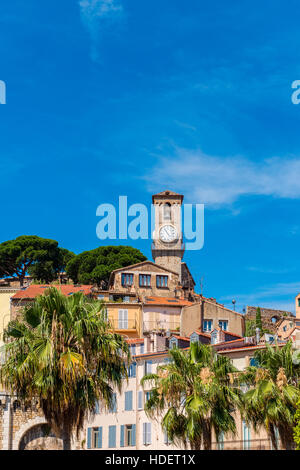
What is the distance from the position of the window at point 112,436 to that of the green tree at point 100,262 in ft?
165

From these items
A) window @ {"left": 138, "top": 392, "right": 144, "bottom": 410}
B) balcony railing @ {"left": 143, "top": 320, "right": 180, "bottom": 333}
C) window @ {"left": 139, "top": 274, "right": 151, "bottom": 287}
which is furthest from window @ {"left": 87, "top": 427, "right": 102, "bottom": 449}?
window @ {"left": 139, "top": 274, "right": 151, "bottom": 287}

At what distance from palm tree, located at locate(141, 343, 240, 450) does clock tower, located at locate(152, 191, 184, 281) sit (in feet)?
237

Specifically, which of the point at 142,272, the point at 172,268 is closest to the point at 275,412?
the point at 142,272

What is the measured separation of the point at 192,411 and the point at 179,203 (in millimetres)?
84381

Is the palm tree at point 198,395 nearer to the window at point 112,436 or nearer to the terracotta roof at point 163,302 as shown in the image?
the window at point 112,436

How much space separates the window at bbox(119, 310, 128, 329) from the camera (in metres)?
85.6

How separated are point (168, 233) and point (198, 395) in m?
80.9

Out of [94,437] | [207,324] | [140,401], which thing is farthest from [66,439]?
[207,324]

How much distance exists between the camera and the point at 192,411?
3812 centimetres

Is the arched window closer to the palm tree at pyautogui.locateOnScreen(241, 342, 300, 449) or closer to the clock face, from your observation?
the clock face

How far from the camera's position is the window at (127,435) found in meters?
65.2

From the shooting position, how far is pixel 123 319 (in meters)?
86.0

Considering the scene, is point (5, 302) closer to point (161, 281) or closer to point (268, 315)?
point (161, 281)
